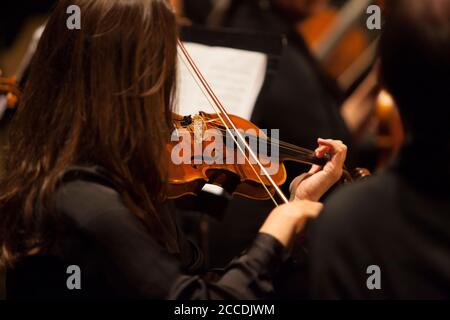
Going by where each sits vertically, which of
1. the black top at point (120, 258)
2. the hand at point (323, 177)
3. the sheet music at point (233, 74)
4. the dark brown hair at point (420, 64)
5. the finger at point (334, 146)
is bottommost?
the black top at point (120, 258)

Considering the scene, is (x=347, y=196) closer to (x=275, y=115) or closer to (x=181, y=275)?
(x=181, y=275)

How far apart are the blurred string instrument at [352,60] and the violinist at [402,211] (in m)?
1.17

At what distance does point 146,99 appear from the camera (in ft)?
3.00

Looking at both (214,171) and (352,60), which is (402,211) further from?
(352,60)

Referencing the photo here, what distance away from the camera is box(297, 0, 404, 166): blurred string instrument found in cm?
192

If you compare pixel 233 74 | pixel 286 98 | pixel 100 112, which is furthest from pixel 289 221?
pixel 286 98

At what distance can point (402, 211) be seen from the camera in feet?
2.29

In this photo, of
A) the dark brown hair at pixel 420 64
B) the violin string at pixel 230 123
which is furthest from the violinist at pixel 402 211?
the violin string at pixel 230 123

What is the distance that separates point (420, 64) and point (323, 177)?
15.4 inches

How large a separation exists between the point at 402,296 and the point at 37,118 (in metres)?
0.54

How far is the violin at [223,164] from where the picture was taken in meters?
1.07

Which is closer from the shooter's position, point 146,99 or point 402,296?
point 402,296

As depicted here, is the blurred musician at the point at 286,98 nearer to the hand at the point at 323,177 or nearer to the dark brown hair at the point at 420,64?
the hand at the point at 323,177

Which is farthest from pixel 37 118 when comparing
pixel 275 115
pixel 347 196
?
pixel 275 115
